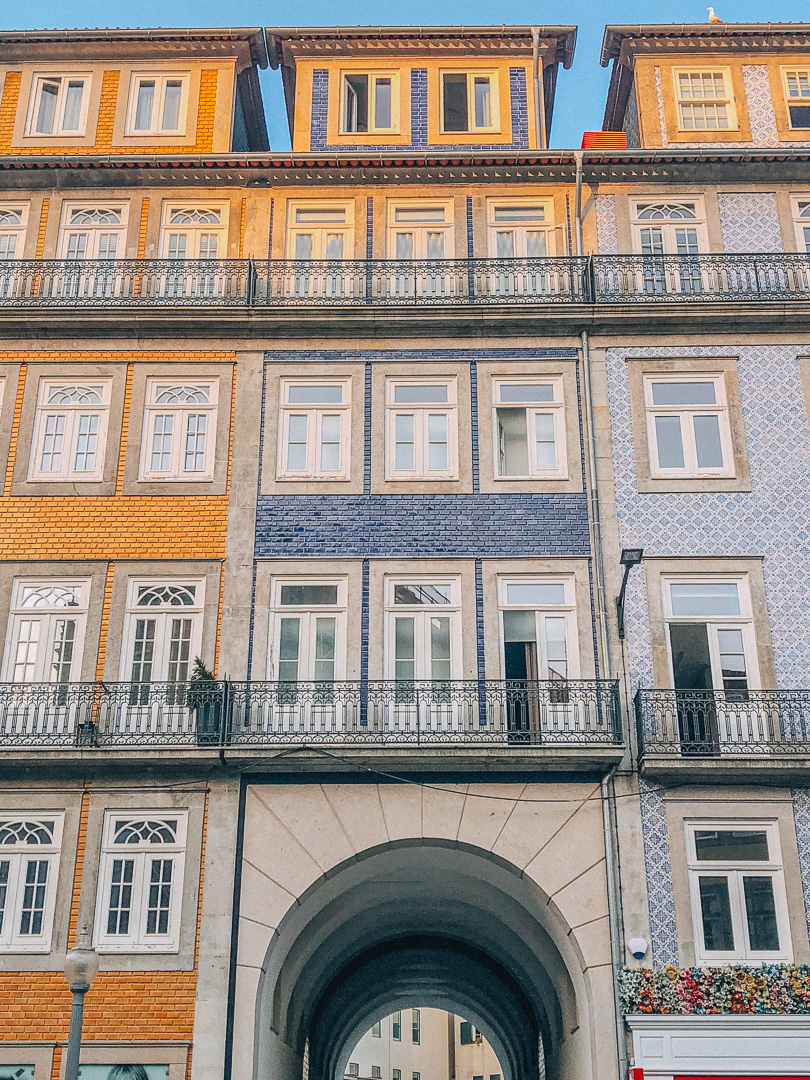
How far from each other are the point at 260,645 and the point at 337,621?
4.02 feet

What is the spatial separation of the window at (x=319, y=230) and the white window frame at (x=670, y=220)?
5.03m

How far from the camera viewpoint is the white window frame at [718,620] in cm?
1952

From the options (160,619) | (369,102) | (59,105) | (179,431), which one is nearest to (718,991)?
(160,619)

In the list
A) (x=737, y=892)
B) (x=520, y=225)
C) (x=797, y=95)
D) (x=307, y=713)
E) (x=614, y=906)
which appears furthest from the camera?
(x=797, y=95)

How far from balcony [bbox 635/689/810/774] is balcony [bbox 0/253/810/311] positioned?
6801 millimetres

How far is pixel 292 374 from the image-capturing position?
21594 mm

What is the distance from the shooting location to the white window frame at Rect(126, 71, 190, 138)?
24.5 m

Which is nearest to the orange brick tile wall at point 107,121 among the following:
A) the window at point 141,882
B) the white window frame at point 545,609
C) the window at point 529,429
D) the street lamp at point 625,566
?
the window at point 529,429

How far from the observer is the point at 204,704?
19.0 meters

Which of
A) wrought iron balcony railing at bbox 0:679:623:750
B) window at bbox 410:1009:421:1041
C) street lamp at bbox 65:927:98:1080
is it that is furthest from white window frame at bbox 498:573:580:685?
window at bbox 410:1009:421:1041

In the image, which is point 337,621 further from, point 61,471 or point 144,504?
point 61,471

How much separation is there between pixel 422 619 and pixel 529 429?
12.0 ft

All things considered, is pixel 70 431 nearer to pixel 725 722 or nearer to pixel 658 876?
pixel 725 722

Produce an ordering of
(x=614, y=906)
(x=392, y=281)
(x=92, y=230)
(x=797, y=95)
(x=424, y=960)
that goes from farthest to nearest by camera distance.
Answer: (x=424, y=960), (x=797, y=95), (x=92, y=230), (x=392, y=281), (x=614, y=906)
